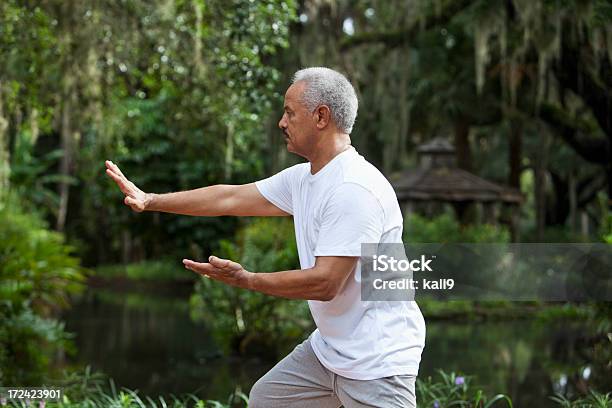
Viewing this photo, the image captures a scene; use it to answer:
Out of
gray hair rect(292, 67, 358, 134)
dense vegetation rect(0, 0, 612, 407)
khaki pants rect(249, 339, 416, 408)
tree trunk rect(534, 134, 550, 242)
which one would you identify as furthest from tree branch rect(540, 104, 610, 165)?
gray hair rect(292, 67, 358, 134)

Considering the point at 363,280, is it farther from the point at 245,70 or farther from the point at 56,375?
the point at 56,375

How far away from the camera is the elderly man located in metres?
2.71

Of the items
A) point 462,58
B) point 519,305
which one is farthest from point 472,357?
point 462,58

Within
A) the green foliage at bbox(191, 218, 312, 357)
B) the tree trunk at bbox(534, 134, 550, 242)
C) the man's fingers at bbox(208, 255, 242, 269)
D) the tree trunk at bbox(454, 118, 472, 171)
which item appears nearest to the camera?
the man's fingers at bbox(208, 255, 242, 269)

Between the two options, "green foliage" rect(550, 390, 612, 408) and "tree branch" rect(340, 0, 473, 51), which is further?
"tree branch" rect(340, 0, 473, 51)

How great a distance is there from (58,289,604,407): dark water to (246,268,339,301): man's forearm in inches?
172

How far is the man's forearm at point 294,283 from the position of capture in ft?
8.78

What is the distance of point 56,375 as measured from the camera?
334 inches

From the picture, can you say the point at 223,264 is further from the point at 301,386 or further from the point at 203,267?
the point at 301,386

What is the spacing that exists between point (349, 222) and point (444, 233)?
15.4m

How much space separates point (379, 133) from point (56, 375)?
14.2 metres

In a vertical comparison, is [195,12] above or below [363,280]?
above

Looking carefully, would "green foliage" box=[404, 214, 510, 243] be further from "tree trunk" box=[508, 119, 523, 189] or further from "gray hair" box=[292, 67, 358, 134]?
"gray hair" box=[292, 67, 358, 134]

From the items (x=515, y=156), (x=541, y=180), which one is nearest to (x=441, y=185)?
(x=541, y=180)
